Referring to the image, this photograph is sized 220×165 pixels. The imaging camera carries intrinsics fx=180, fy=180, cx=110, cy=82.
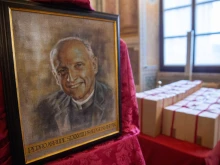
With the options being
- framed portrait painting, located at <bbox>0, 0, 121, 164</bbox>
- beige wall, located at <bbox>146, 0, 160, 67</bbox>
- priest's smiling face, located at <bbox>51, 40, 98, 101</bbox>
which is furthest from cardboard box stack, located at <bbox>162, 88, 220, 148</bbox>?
beige wall, located at <bbox>146, 0, 160, 67</bbox>

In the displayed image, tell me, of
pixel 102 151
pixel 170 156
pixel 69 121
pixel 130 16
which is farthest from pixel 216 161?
pixel 130 16

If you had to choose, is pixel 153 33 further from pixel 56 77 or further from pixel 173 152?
pixel 56 77

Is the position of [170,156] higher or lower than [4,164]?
lower

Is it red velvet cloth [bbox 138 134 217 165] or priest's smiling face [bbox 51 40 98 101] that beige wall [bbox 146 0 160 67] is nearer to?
red velvet cloth [bbox 138 134 217 165]

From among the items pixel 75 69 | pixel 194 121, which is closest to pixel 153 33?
pixel 194 121

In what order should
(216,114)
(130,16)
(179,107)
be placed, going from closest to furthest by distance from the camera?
(216,114) < (179,107) < (130,16)

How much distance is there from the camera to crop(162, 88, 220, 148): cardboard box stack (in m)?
0.88

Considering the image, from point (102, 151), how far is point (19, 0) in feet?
1.52

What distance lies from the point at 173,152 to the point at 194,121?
0.19 meters

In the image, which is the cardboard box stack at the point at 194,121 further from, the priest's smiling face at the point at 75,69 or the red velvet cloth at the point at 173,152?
the priest's smiling face at the point at 75,69

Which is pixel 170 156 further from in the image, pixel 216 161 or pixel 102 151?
pixel 102 151

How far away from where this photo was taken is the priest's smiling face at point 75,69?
477mm

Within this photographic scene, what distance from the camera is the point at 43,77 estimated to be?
0.45 m

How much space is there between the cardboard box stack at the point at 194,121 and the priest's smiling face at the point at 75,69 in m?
0.64
